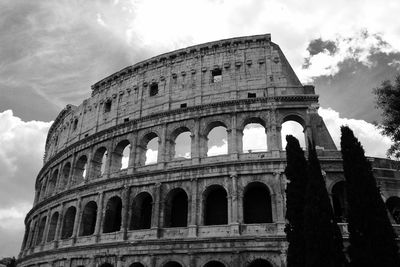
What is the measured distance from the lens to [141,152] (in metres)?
22.3

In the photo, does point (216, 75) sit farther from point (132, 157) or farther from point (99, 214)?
point (99, 214)

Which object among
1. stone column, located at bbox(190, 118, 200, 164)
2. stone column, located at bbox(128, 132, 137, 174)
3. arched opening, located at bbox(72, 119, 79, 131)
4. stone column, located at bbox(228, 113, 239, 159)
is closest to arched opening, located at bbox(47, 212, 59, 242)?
arched opening, located at bbox(72, 119, 79, 131)

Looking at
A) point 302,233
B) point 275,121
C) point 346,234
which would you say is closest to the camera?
point 302,233

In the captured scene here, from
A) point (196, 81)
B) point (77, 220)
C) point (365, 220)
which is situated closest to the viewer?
point (365, 220)

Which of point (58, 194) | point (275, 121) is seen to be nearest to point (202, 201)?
point (275, 121)

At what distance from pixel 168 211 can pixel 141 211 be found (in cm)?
240

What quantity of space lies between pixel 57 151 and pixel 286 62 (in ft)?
69.1

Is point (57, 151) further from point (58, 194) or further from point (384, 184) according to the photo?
point (384, 184)

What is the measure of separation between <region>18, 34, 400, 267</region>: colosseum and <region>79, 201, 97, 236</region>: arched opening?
0.07 meters

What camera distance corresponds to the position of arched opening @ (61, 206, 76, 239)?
930 inches

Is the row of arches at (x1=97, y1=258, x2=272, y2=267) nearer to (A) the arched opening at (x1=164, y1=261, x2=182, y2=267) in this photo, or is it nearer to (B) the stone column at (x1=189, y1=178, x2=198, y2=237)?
(A) the arched opening at (x1=164, y1=261, x2=182, y2=267)

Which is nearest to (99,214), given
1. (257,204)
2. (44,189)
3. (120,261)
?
(120,261)

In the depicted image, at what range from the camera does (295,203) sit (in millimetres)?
13875

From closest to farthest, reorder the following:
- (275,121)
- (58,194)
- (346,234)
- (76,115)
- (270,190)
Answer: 1. (346,234)
2. (270,190)
3. (275,121)
4. (58,194)
5. (76,115)
